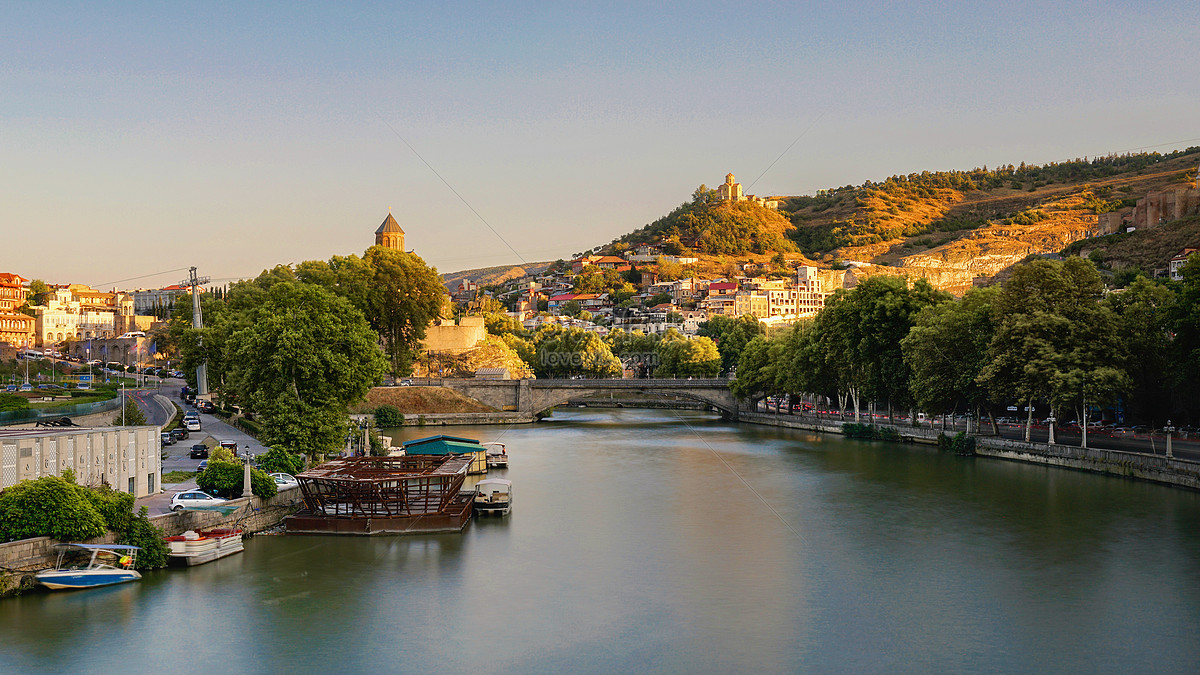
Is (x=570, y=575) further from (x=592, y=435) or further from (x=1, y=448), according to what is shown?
(x=592, y=435)

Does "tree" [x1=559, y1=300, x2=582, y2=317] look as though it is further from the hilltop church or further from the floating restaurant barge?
the floating restaurant barge

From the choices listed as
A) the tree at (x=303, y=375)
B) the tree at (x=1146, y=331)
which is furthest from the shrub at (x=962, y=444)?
the tree at (x=303, y=375)

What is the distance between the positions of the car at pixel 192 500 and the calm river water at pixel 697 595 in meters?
1.35

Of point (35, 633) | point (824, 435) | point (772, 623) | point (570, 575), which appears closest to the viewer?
point (35, 633)

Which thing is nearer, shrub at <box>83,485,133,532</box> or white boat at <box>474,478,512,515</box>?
shrub at <box>83,485,133,532</box>

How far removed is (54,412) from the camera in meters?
32.8

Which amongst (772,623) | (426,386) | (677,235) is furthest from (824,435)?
(677,235)

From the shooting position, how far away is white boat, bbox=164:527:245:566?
19531 mm

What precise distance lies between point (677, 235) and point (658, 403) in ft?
372

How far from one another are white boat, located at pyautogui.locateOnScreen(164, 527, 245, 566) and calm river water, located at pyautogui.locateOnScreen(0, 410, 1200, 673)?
286mm

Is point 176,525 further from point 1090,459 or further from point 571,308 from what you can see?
point 571,308

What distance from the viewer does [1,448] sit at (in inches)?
728

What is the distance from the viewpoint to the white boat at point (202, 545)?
19531mm

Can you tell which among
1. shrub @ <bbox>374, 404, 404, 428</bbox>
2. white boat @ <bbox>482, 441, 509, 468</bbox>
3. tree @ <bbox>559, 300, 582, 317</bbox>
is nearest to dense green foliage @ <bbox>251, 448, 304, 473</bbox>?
white boat @ <bbox>482, 441, 509, 468</bbox>
